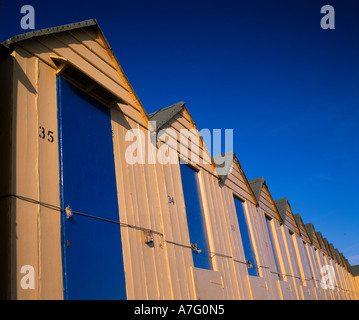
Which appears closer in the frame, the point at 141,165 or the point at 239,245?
the point at 141,165

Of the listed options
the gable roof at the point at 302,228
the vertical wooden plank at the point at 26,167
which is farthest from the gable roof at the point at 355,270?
the vertical wooden plank at the point at 26,167

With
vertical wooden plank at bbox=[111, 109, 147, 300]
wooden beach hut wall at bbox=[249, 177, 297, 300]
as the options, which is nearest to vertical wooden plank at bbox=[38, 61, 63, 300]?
vertical wooden plank at bbox=[111, 109, 147, 300]

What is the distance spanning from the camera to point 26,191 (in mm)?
5078

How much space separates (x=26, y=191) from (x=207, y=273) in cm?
551

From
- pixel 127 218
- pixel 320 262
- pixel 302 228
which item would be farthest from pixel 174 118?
pixel 320 262

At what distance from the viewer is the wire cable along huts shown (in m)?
5.07

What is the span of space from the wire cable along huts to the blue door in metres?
0.02

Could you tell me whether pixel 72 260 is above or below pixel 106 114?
below

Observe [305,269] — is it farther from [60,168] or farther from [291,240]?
[60,168]

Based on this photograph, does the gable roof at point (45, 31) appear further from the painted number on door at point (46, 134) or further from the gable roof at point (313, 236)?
the gable roof at point (313, 236)

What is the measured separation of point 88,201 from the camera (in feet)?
20.5

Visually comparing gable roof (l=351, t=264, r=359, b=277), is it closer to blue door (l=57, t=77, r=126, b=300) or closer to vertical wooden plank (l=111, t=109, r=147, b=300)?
vertical wooden plank (l=111, t=109, r=147, b=300)
